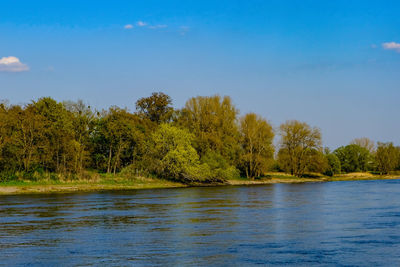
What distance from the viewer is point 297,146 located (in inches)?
4934

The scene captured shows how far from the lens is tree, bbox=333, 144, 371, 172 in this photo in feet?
519

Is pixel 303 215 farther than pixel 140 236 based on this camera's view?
Yes

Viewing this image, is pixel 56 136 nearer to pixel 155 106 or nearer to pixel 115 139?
pixel 115 139

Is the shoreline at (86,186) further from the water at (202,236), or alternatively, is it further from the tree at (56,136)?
the water at (202,236)

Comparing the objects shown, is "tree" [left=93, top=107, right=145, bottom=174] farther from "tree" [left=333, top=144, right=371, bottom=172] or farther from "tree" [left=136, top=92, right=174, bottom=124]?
"tree" [left=333, top=144, right=371, bottom=172]

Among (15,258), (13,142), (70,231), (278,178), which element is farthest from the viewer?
(278,178)

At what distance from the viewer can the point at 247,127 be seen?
108 m

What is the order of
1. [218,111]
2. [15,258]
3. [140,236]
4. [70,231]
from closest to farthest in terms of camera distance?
[15,258], [140,236], [70,231], [218,111]

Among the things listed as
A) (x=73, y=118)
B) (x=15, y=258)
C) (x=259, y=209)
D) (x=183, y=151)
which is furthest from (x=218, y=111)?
(x=15, y=258)

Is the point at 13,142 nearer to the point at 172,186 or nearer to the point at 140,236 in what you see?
the point at 172,186

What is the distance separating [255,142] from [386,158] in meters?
64.6

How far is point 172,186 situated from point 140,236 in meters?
62.2

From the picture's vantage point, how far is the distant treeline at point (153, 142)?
241ft

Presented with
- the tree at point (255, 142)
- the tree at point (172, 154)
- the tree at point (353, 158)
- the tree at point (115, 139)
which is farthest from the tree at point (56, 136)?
the tree at point (353, 158)
